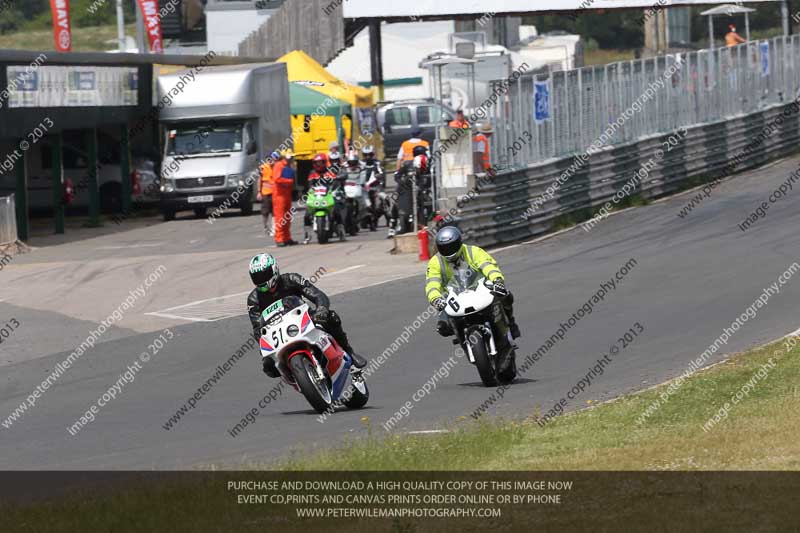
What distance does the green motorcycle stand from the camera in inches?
1061

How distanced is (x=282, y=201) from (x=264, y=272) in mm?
15505

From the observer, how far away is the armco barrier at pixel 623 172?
81.0ft

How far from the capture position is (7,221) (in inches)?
1134

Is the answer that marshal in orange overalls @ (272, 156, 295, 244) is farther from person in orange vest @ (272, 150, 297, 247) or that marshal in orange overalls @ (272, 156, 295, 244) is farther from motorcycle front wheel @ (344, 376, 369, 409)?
motorcycle front wheel @ (344, 376, 369, 409)

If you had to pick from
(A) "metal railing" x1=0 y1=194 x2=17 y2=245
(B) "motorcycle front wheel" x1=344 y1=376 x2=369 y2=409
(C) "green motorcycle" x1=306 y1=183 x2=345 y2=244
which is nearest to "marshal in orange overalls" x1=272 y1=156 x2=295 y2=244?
(C) "green motorcycle" x1=306 y1=183 x2=345 y2=244

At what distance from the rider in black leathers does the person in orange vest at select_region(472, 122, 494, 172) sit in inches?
513

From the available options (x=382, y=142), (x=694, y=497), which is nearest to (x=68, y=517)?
(x=694, y=497)

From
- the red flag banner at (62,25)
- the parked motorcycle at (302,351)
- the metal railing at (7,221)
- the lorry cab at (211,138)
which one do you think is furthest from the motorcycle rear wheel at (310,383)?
the red flag banner at (62,25)

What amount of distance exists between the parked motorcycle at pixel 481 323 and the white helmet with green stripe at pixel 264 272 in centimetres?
189

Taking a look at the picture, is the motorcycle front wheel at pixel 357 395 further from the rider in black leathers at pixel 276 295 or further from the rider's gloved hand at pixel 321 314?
the rider's gloved hand at pixel 321 314

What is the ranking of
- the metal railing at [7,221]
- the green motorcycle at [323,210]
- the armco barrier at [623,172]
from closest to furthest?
the armco barrier at [623,172] → the green motorcycle at [323,210] → the metal railing at [7,221]

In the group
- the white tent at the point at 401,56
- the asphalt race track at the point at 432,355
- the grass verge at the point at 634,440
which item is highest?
the white tent at the point at 401,56

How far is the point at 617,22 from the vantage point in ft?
330

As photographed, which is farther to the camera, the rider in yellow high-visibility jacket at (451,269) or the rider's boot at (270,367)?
the rider in yellow high-visibility jacket at (451,269)
